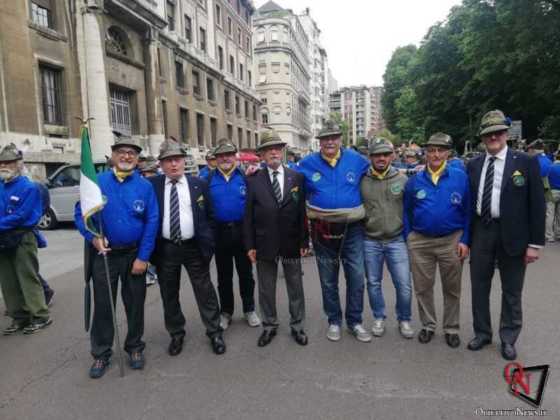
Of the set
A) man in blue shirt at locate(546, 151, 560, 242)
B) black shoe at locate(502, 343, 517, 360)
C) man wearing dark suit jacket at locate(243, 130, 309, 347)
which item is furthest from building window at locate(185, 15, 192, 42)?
black shoe at locate(502, 343, 517, 360)

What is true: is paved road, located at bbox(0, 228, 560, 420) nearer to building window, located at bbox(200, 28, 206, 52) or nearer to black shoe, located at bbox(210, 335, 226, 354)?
black shoe, located at bbox(210, 335, 226, 354)

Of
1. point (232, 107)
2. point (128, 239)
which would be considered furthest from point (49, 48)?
point (232, 107)

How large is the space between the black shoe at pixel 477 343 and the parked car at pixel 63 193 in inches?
430

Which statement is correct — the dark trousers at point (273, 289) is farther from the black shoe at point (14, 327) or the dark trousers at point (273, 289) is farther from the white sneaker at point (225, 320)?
the black shoe at point (14, 327)

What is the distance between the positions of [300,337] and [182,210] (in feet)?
5.93

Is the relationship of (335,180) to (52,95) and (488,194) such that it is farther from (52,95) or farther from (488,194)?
(52,95)

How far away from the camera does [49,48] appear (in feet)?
52.7

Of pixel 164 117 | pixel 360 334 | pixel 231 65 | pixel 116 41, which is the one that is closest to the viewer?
pixel 360 334

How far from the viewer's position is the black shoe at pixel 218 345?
4.14m

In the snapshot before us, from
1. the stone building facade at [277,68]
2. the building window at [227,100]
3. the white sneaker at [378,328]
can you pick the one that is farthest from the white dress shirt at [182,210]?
the stone building facade at [277,68]

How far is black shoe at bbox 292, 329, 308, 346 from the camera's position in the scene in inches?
168

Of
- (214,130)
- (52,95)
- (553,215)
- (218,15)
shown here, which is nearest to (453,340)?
(553,215)

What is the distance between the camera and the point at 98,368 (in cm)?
375

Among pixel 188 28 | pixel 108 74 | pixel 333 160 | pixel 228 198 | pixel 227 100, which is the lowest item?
pixel 228 198
